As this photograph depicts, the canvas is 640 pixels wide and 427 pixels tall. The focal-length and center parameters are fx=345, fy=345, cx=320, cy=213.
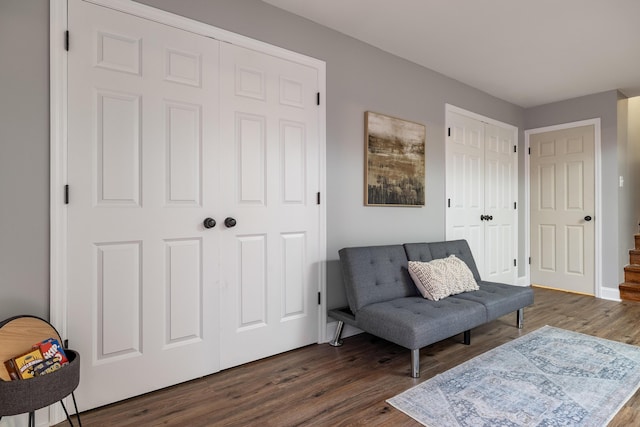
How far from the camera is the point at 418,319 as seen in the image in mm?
2135

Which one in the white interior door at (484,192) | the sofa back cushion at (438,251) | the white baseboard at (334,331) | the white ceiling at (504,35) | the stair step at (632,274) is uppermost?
the white ceiling at (504,35)

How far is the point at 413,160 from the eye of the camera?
3.29 meters

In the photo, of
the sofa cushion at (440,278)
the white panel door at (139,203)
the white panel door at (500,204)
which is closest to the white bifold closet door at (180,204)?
the white panel door at (139,203)

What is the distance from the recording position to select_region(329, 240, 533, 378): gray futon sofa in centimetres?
214

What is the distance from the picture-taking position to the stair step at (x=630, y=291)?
3.96 meters

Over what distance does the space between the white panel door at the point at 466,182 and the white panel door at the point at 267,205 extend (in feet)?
5.95

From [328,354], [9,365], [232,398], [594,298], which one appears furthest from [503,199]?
[9,365]

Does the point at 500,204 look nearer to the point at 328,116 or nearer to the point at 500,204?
the point at 500,204

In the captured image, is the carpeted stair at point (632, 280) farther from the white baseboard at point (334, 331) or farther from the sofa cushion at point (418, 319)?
the white baseboard at point (334, 331)

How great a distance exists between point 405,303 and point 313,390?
907 mm

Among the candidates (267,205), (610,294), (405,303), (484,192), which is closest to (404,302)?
(405,303)

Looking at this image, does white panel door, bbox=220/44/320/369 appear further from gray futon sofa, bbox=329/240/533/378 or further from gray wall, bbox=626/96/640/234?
gray wall, bbox=626/96/640/234

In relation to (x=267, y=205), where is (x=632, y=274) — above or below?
below

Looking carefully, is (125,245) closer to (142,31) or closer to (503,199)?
(142,31)
